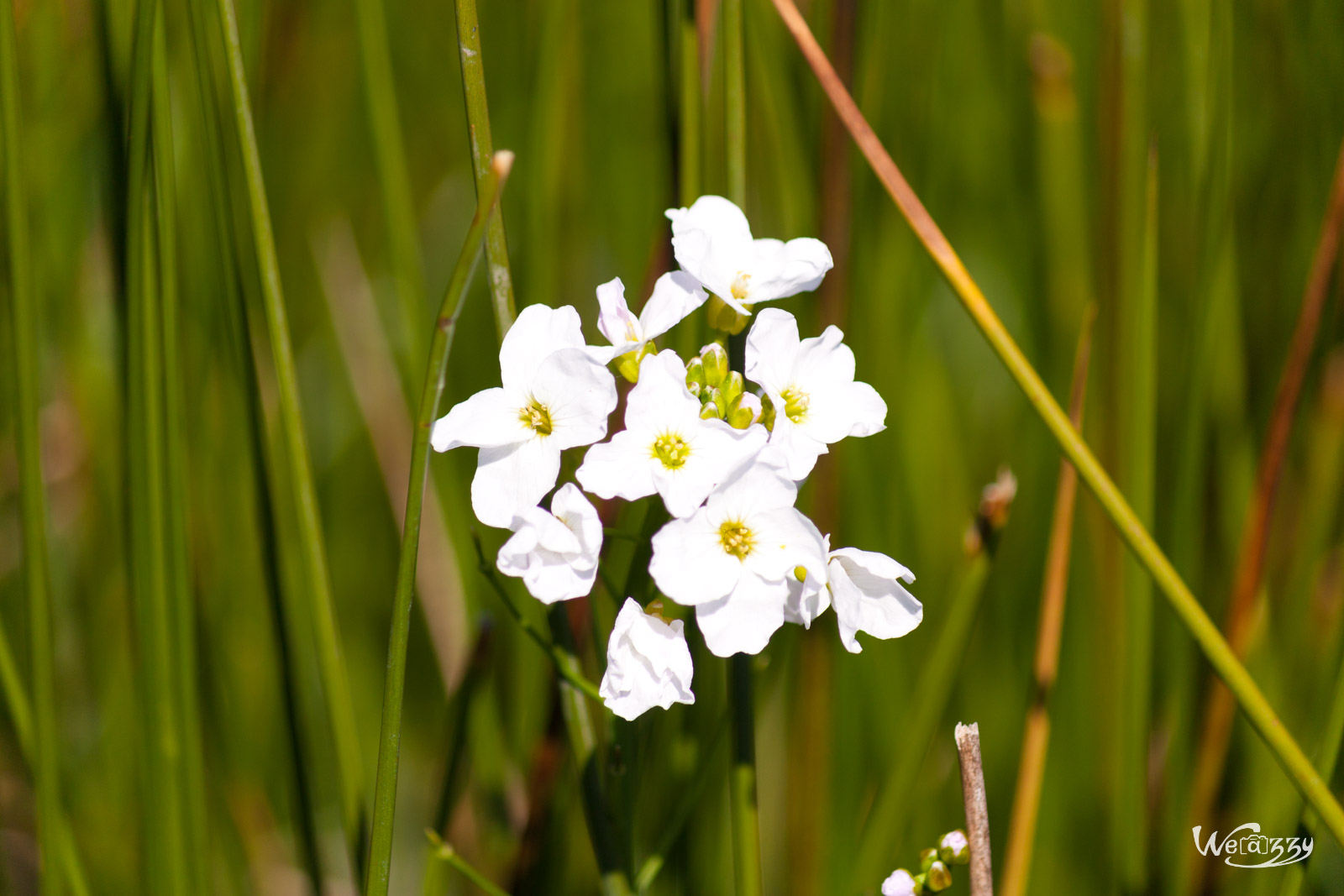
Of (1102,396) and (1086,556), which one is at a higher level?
(1102,396)

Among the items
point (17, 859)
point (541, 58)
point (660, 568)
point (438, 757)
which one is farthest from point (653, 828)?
point (541, 58)

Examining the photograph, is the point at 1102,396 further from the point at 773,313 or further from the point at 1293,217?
the point at 773,313

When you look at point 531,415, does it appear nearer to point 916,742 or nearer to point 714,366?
point 714,366

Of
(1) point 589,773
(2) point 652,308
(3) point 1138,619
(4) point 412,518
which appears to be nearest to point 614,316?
(2) point 652,308

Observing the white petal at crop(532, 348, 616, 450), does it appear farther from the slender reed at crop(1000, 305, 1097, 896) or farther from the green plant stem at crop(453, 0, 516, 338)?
the slender reed at crop(1000, 305, 1097, 896)

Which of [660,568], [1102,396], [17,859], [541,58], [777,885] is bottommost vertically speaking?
[777,885]

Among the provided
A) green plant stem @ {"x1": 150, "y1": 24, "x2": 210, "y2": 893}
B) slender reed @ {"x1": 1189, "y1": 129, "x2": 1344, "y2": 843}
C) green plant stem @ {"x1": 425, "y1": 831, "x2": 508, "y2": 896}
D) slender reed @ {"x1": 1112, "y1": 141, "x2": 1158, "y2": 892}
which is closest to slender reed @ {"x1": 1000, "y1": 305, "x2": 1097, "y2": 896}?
slender reed @ {"x1": 1112, "y1": 141, "x2": 1158, "y2": 892}
